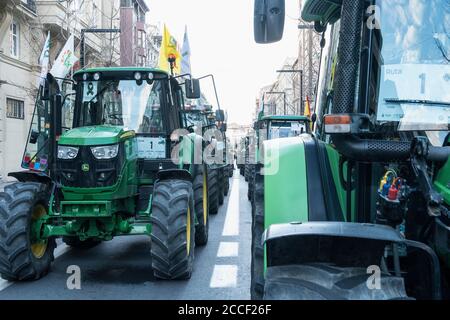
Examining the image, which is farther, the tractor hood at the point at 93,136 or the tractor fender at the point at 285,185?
the tractor hood at the point at 93,136

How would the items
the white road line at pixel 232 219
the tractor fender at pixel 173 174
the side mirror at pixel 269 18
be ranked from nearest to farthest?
the side mirror at pixel 269 18 → the tractor fender at pixel 173 174 → the white road line at pixel 232 219

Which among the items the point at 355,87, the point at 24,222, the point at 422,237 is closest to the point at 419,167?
the point at 422,237

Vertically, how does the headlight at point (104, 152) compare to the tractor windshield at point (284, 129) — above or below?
below

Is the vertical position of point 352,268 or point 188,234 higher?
point 352,268

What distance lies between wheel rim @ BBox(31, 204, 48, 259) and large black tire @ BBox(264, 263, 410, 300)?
4.69 metres

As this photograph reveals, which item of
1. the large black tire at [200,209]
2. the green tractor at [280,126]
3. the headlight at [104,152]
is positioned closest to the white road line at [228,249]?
the large black tire at [200,209]

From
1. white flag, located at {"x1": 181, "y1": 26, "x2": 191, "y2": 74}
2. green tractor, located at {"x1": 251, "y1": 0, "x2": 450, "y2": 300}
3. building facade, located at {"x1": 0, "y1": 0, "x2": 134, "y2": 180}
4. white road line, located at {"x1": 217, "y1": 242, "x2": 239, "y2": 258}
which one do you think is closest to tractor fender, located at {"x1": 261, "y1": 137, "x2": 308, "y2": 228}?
green tractor, located at {"x1": 251, "y1": 0, "x2": 450, "y2": 300}

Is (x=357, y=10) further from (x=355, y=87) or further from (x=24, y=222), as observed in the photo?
(x=24, y=222)

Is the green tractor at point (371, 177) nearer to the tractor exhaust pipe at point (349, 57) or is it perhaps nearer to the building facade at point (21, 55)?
the tractor exhaust pipe at point (349, 57)

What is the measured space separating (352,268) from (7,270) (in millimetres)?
4855

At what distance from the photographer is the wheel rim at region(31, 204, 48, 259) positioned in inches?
248

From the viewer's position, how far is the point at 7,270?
19.6ft

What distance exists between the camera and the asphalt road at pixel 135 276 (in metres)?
5.75

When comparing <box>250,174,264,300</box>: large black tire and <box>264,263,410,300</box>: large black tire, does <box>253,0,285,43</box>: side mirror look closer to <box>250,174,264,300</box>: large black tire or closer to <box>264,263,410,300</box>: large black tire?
<box>250,174,264,300</box>: large black tire
